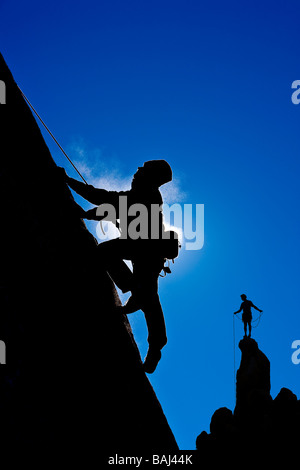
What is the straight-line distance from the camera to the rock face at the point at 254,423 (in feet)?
58.9

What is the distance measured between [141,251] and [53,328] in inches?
103

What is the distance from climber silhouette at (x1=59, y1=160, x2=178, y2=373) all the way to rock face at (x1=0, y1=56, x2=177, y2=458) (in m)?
0.30

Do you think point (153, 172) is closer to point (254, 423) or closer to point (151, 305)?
point (151, 305)

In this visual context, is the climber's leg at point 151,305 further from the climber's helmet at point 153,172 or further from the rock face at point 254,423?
the rock face at point 254,423

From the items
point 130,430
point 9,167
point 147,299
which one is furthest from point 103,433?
point 9,167

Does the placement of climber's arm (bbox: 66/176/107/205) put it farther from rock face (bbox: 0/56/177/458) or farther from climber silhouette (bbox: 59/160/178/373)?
rock face (bbox: 0/56/177/458)

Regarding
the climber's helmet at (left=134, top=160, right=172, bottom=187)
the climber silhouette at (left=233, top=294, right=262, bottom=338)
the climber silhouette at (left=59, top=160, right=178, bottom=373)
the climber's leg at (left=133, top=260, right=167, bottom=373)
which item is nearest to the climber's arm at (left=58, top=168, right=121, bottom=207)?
the climber silhouette at (left=59, top=160, right=178, bottom=373)

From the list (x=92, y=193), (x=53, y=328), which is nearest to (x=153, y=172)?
(x=92, y=193)

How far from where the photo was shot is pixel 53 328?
3607 millimetres

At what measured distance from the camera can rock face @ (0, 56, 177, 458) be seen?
116 inches

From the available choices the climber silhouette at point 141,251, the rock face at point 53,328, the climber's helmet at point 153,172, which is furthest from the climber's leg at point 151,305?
the climber's helmet at point 153,172
